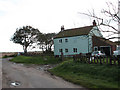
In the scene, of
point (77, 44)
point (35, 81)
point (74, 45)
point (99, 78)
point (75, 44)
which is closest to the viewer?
point (99, 78)

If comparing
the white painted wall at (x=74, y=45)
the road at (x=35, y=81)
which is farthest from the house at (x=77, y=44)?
the road at (x=35, y=81)

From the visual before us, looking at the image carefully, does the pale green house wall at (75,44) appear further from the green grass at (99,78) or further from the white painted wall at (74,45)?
the green grass at (99,78)

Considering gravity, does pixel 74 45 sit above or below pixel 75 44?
below

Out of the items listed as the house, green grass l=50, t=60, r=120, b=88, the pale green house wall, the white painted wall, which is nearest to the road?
green grass l=50, t=60, r=120, b=88

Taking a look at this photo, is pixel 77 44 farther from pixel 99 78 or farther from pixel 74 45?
pixel 99 78

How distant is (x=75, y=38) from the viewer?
113ft

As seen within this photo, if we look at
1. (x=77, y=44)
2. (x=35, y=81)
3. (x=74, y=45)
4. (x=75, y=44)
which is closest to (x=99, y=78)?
(x=35, y=81)

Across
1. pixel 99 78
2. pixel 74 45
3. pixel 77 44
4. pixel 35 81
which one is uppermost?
pixel 77 44

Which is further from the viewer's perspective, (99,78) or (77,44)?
(77,44)

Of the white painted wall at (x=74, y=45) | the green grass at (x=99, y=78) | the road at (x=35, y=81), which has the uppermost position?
the white painted wall at (x=74, y=45)

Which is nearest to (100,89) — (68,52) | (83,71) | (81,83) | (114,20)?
(81,83)

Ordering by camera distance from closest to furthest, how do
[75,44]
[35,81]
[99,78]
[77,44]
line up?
[99,78] < [35,81] < [77,44] < [75,44]

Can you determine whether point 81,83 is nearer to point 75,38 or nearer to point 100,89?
point 100,89

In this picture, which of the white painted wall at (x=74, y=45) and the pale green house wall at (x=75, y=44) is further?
the white painted wall at (x=74, y=45)
